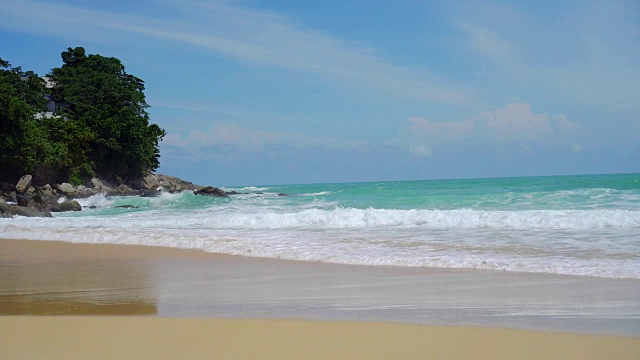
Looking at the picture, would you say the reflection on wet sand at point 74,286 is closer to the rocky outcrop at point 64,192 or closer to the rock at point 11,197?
the rocky outcrop at point 64,192

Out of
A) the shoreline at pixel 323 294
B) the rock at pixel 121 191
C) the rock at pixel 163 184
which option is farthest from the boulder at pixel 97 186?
the shoreline at pixel 323 294

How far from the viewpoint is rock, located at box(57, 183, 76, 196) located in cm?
3542

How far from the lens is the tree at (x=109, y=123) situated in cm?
4428

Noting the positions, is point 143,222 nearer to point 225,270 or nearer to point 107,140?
point 225,270

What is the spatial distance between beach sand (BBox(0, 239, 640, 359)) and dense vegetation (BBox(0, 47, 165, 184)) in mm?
26183

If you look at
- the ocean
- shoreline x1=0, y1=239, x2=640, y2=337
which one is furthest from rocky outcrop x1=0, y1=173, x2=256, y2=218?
shoreline x1=0, y1=239, x2=640, y2=337

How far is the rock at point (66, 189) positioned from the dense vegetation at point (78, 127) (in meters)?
1.67

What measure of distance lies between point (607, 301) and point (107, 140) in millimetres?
43464

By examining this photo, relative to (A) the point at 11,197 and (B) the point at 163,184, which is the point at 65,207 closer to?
(A) the point at 11,197

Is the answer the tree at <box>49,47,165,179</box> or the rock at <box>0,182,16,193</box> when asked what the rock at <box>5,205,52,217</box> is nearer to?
the rock at <box>0,182,16,193</box>

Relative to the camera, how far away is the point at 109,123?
4462 cm

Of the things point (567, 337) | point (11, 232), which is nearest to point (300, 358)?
point (567, 337)

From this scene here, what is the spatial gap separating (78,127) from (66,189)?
9276 mm

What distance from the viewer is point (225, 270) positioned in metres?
8.90
